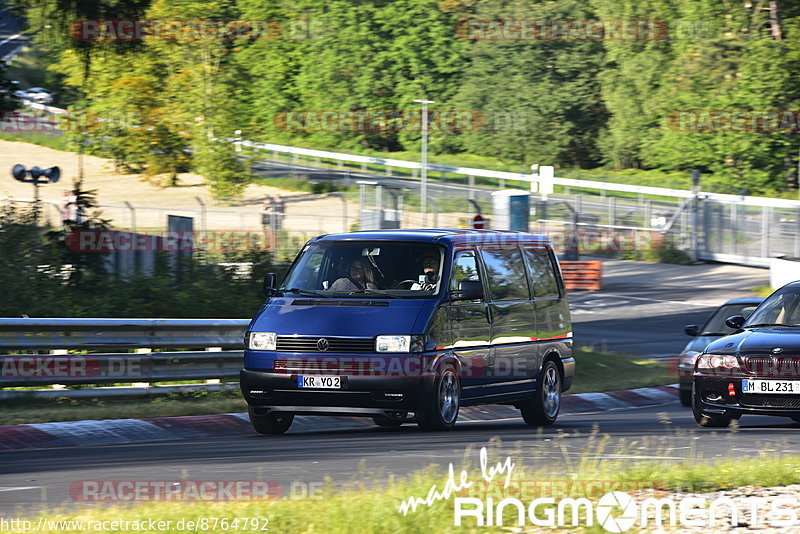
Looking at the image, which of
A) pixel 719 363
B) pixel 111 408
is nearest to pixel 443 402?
pixel 719 363

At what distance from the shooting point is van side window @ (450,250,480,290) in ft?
43.1

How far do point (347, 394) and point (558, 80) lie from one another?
74.3m

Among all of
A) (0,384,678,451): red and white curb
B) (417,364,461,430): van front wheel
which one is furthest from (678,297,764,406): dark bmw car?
(417,364,461,430): van front wheel

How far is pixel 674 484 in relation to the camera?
8.30m

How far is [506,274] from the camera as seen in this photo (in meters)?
14.3

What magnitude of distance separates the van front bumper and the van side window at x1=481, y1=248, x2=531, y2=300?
2035 millimetres

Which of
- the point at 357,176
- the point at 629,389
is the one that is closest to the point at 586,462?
the point at 629,389

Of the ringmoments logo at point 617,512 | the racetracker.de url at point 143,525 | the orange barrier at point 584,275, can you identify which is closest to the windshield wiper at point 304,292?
the ringmoments logo at point 617,512

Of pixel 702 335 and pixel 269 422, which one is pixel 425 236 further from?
pixel 702 335

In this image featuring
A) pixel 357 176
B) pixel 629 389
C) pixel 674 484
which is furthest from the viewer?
pixel 357 176

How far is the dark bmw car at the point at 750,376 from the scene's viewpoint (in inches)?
508

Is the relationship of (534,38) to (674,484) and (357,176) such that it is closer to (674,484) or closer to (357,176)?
(357,176)

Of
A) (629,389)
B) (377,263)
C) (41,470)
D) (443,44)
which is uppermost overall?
(443,44)

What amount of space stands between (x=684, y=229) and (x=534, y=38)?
38.9m
